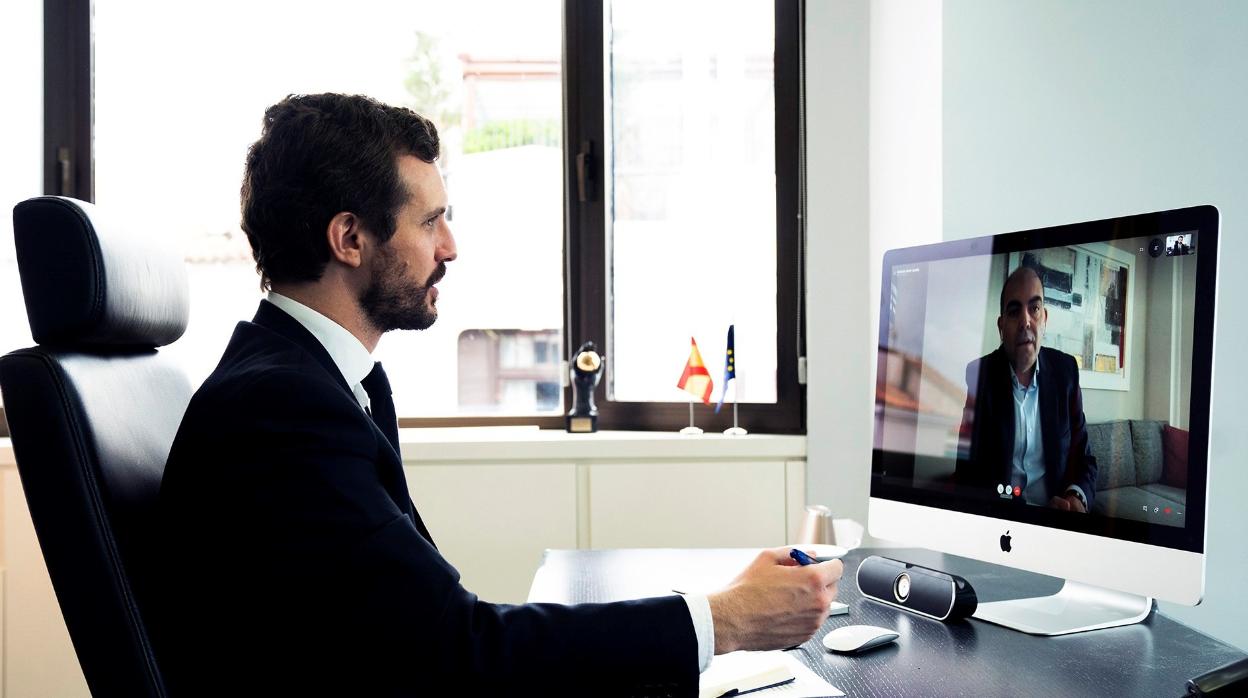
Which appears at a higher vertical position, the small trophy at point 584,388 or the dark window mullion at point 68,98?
the dark window mullion at point 68,98

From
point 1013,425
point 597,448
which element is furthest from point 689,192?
point 1013,425

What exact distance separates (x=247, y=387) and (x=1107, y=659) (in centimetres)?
100

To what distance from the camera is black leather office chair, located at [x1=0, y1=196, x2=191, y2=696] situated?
895 millimetres

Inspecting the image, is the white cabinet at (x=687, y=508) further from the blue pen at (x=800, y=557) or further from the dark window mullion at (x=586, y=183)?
the blue pen at (x=800, y=557)

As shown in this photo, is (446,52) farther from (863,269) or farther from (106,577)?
(106,577)

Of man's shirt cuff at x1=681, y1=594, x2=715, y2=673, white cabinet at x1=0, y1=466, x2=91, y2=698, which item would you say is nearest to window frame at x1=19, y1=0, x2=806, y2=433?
white cabinet at x1=0, y1=466, x2=91, y2=698

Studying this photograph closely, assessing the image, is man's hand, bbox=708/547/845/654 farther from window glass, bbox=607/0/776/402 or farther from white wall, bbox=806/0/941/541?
window glass, bbox=607/0/776/402

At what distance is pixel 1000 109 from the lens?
2014 mm

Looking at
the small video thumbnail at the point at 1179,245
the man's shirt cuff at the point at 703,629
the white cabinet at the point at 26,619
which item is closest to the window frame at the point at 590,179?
the white cabinet at the point at 26,619

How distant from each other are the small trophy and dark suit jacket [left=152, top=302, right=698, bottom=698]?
1727 mm

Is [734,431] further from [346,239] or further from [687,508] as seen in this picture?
[346,239]

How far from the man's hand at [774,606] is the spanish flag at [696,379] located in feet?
5.33

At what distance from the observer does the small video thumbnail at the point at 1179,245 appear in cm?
117

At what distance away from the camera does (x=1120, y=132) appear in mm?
1853
